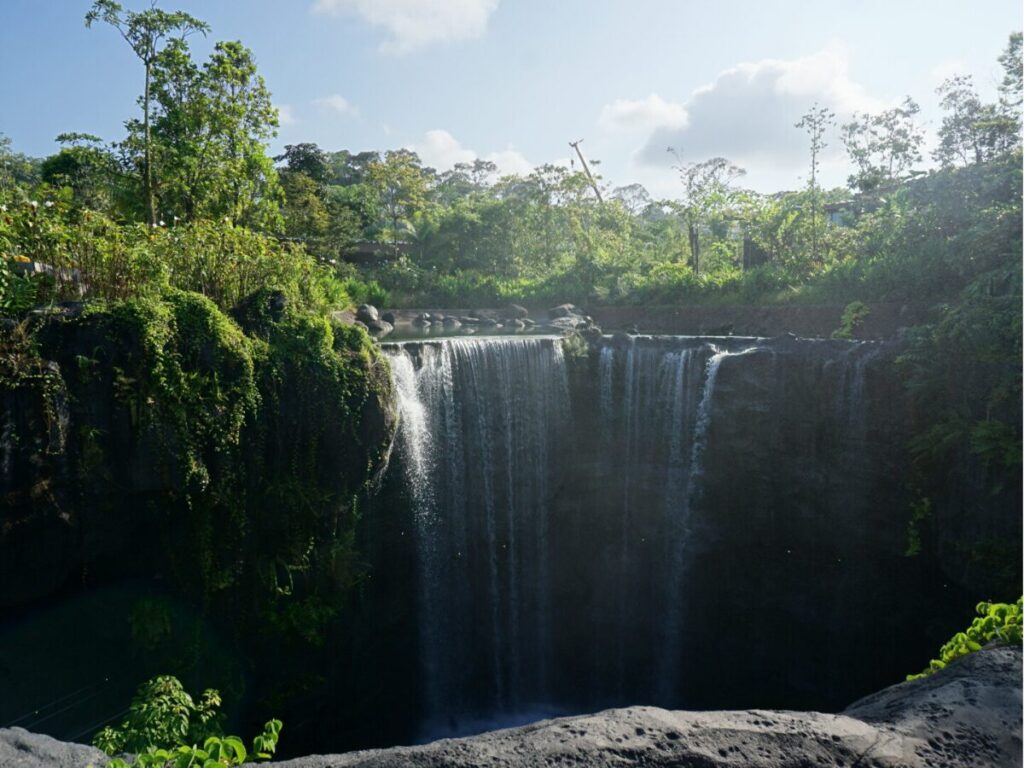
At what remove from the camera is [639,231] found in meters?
30.7

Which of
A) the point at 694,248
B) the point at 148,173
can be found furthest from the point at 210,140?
the point at 694,248

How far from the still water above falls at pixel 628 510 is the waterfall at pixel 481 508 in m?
0.03

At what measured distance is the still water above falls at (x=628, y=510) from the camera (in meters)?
10.5

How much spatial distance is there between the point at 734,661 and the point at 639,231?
2205 centimetres

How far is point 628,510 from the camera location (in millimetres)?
12125

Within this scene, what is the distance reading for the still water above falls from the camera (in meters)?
10.5

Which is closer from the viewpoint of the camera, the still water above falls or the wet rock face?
the wet rock face

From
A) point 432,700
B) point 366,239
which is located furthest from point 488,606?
point 366,239

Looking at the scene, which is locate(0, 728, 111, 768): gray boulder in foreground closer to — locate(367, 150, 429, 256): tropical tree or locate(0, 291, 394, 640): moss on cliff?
locate(0, 291, 394, 640): moss on cliff

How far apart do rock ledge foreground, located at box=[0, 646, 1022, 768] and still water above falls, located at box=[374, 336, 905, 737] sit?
740 cm

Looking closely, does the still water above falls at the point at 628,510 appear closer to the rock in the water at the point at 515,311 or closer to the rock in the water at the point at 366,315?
the rock in the water at the point at 366,315

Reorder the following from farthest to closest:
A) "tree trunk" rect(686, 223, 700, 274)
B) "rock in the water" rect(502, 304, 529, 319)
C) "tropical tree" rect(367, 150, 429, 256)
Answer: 1. "tropical tree" rect(367, 150, 429, 256)
2. "tree trunk" rect(686, 223, 700, 274)
3. "rock in the water" rect(502, 304, 529, 319)

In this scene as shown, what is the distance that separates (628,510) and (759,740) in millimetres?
9345

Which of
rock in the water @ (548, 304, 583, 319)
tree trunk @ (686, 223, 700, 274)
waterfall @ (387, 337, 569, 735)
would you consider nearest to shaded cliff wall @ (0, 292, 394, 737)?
waterfall @ (387, 337, 569, 735)
